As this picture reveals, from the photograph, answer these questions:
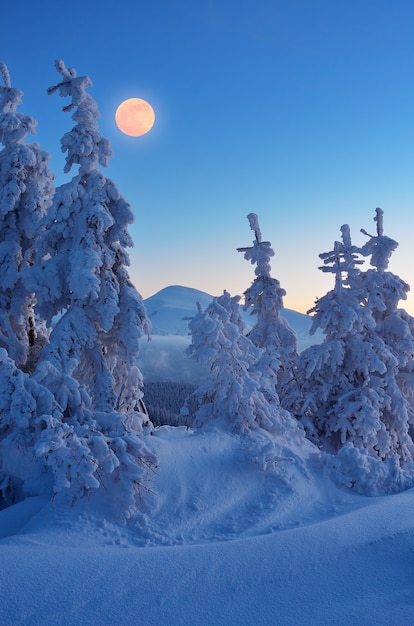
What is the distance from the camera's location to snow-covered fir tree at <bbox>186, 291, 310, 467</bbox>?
11867 millimetres

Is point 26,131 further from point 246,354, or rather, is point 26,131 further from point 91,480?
point 91,480

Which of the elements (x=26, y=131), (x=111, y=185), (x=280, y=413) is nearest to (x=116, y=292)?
(x=111, y=185)

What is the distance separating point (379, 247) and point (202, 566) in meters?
16.3

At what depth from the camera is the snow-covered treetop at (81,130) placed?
519 inches

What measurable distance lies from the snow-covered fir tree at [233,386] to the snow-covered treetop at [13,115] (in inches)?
396

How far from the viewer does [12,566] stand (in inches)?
210

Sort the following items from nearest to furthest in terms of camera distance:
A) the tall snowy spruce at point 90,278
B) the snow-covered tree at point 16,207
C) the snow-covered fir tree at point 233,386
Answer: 1. the snow-covered fir tree at point 233,386
2. the tall snowy spruce at point 90,278
3. the snow-covered tree at point 16,207

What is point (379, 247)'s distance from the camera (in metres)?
18.5

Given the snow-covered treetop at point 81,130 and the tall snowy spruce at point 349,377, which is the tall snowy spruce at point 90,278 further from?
the tall snowy spruce at point 349,377

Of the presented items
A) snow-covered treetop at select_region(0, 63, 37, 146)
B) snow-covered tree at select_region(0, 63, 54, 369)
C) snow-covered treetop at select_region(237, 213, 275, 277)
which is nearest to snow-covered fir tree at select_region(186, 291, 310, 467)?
snow-covered tree at select_region(0, 63, 54, 369)

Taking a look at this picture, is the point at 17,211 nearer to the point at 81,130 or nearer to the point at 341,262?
the point at 81,130

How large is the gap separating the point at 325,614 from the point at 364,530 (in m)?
2.25

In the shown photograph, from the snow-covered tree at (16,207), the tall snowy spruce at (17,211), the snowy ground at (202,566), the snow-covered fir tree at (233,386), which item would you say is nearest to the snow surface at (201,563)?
the snowy ground at (202,566)

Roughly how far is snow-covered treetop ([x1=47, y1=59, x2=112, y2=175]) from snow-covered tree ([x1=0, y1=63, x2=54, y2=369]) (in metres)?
3.19
